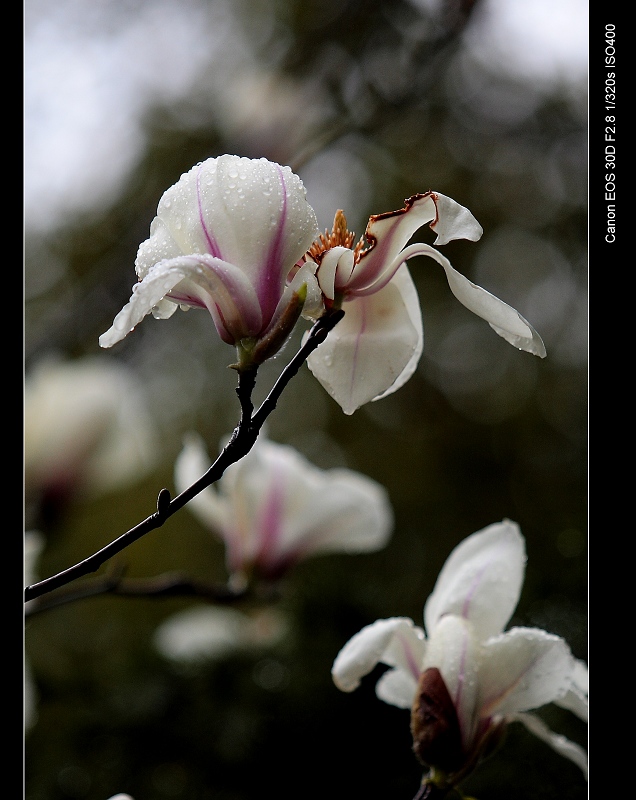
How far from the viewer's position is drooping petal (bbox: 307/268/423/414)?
16.1 inches

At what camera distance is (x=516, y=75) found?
147 centimetres

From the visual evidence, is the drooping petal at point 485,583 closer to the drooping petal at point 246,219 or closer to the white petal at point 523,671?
the white petal at point 523,671

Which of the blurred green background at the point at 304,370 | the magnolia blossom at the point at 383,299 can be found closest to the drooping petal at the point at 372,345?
the magnolia blossom at the point at 383,299

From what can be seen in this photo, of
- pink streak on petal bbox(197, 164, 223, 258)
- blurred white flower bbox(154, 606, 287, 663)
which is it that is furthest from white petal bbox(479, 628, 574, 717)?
A: blurred white flower bbox(154, 606, 287, 663)

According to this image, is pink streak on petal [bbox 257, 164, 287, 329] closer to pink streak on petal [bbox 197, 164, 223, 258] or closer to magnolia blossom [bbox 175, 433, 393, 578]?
pink streak on petal [bbox 197, 164, 223, 258]

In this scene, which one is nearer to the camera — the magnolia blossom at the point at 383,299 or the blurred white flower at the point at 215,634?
the magnolia blossom at the point at 383,299

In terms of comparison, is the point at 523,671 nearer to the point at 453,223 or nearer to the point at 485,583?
the point at 485,583

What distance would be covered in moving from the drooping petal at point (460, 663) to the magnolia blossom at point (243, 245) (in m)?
0.21

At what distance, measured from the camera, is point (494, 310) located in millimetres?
371

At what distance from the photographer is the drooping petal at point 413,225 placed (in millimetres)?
365

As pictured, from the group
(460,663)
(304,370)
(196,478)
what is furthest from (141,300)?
(304,370)

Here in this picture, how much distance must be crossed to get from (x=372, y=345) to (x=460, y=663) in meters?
0.19

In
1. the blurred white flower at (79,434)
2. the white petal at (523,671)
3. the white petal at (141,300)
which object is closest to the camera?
the white petal at (141,300)

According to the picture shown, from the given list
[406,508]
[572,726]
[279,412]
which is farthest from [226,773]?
[279,412]
